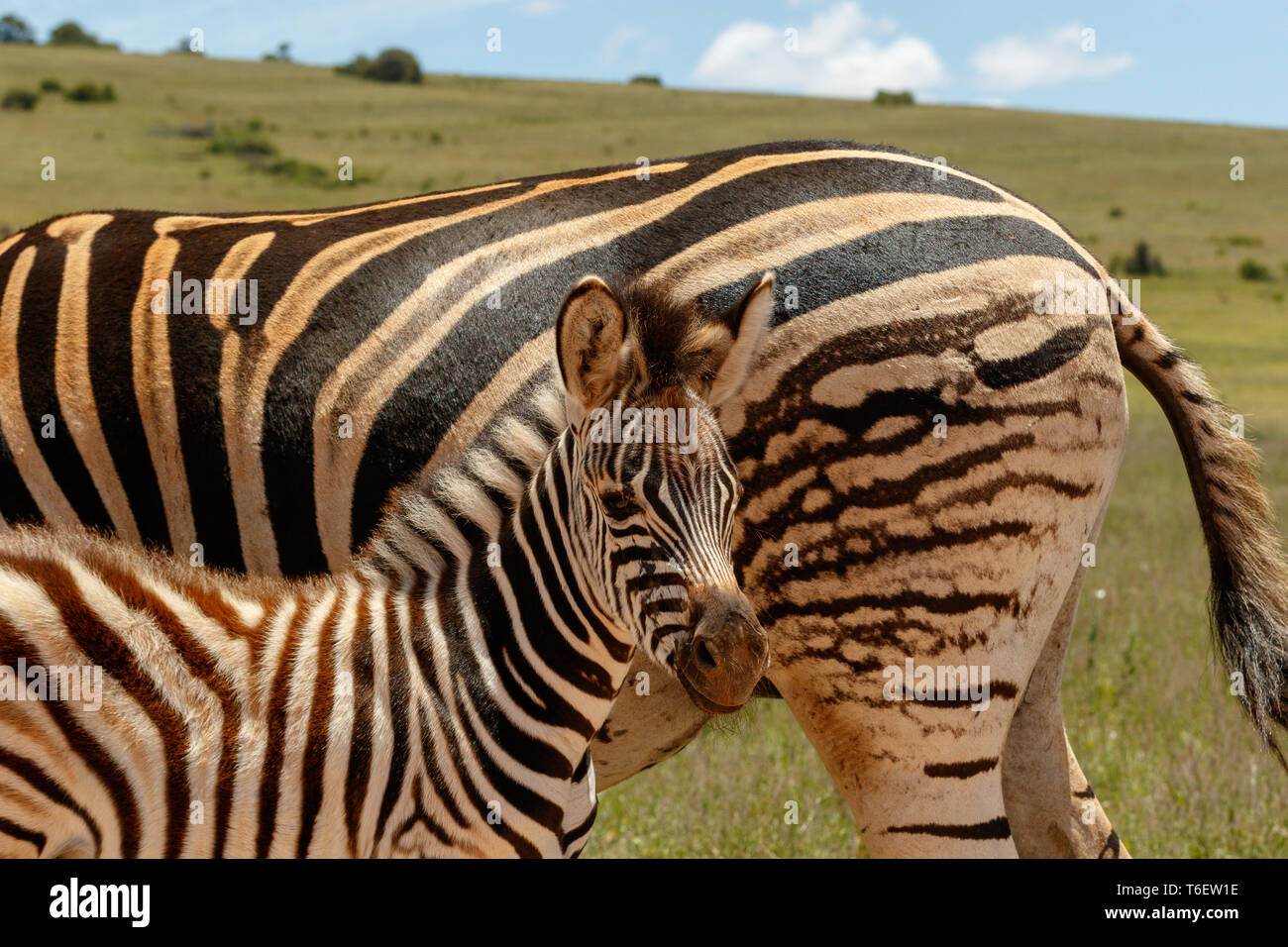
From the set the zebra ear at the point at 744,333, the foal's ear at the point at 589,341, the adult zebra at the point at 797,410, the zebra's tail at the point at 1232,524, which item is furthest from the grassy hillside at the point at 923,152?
the foal's ear at the point at 589,341

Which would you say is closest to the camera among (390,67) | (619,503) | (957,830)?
(619,503)

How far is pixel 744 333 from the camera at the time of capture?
368 cm

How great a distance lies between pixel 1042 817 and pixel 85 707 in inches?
132

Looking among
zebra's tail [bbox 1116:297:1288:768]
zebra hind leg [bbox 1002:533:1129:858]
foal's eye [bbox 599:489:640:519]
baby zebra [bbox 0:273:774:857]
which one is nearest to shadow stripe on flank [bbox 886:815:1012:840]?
zebra hind leg [bbox 1002:533:1129:858]

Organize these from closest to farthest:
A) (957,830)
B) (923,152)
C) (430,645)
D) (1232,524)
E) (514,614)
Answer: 1. (430,645)
2. (514,614)
3. (957,830)
4. (1232,524)
5. (923,152)

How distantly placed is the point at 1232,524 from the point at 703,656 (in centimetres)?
248

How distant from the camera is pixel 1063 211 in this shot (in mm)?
Result: 53406

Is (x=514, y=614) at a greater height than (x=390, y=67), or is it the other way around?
(x=390, y=67)

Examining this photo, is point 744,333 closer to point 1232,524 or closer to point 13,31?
point 1232,524

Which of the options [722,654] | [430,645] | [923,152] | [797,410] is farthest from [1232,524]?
[923,152]

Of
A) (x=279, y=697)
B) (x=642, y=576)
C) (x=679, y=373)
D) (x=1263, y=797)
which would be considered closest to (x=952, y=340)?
(x=679, y=373)

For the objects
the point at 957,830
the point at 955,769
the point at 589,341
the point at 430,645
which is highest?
the point at 589,341

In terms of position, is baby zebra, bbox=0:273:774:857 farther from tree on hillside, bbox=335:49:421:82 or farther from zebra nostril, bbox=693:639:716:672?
tree on hillside, bbox=335:49:421:82
